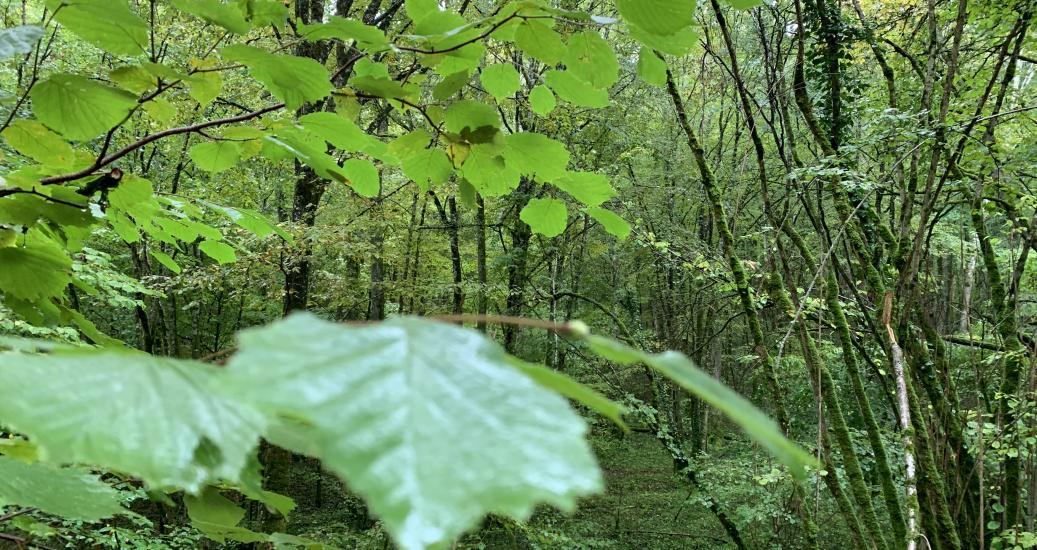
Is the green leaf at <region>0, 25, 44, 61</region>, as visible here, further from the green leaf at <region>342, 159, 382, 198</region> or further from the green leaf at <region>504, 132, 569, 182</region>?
the green leaf at <region>504, 132, 569, 182</region>

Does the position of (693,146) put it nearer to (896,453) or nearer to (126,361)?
(126,361)

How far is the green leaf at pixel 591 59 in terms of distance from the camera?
766mm

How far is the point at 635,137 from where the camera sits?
7.67 metres

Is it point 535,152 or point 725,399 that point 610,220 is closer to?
point 535,152

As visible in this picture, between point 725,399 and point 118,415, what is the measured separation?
25 centimetres

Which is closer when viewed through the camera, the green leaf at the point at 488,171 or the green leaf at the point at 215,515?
the green leaf at the point at 215,515

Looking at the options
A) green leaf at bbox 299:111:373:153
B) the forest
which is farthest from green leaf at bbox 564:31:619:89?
green leaf at bbox 299:111:373:153

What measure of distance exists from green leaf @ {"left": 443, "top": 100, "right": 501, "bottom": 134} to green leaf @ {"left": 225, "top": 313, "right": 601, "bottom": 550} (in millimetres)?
635

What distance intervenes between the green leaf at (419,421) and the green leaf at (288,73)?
0.55 meters

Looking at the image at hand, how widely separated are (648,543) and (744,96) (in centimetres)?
626

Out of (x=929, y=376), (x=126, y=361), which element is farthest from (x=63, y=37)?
(x=929, y=376)

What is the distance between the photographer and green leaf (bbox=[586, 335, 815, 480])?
0.23 metres

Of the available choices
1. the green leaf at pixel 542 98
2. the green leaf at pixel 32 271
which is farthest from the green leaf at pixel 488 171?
the green leaf at pixel 32 271

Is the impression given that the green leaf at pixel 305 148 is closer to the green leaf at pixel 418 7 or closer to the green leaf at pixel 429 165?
the green leaf at pixel 429 165
